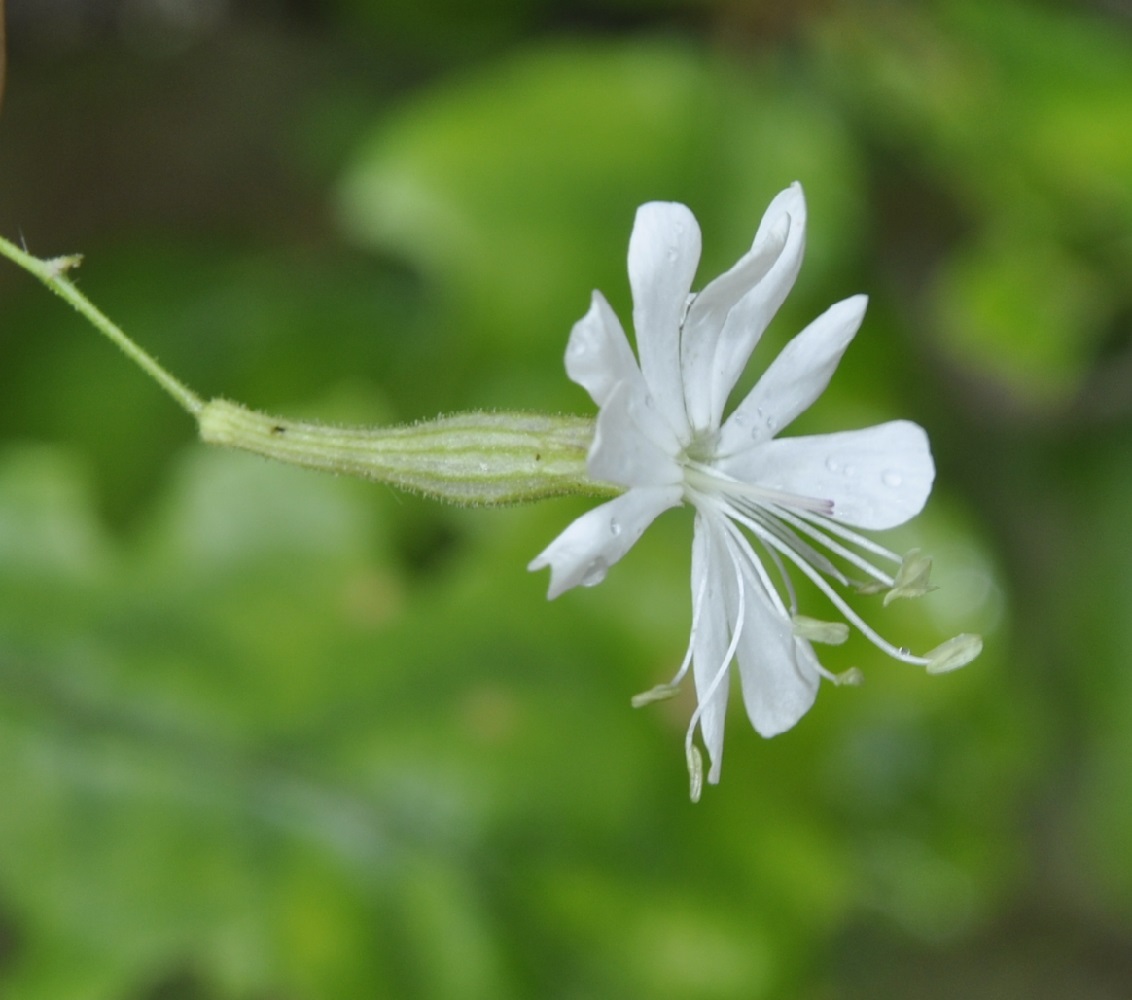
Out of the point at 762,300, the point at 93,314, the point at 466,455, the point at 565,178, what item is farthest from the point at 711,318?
the point at 565,178

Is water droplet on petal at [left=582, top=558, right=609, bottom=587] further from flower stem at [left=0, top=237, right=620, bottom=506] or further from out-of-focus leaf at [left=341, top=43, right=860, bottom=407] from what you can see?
out-of-focus leaf at [left=341, top=43, right=860, bottom=407]

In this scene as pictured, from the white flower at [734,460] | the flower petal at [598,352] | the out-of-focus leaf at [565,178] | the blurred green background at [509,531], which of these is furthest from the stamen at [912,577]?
the out-of-focus leaf at [565,178]

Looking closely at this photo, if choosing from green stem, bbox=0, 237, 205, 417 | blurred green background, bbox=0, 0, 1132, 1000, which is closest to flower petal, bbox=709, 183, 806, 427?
green stem, bbox=0, 237, 205, 417

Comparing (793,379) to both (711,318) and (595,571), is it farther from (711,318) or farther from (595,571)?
(595,571)

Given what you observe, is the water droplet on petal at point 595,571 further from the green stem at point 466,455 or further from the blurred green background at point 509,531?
the blurred green background at point 509,531

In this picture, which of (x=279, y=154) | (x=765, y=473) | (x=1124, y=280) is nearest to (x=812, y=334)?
(x=765, y=473)

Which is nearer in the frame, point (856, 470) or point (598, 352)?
point (598, 352)

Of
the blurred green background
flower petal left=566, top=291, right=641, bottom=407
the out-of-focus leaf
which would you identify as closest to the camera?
flower petal left=566, top=291, right=641, bottom=407
